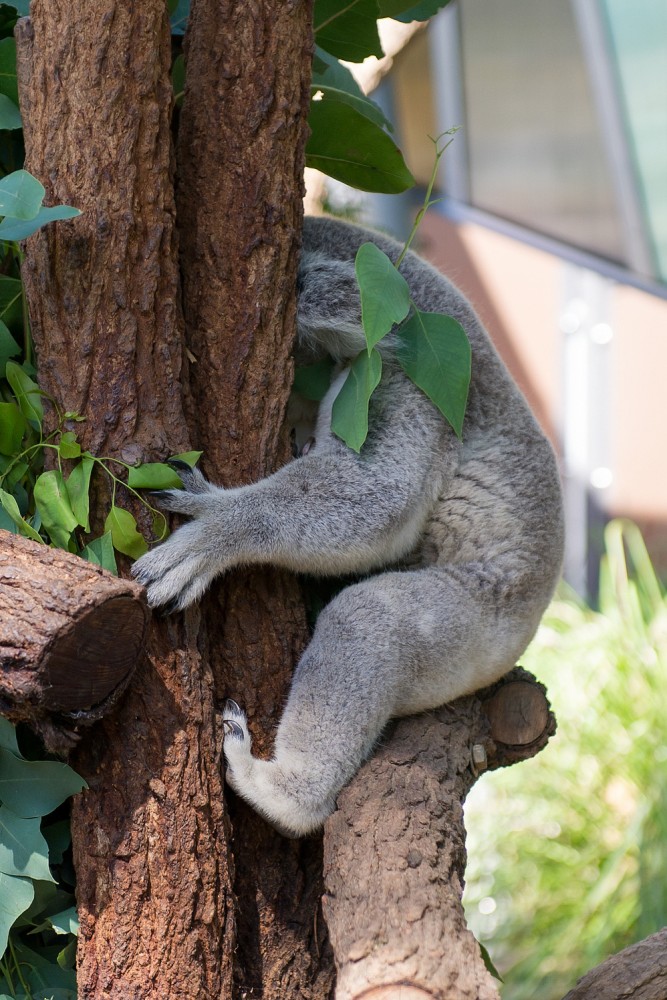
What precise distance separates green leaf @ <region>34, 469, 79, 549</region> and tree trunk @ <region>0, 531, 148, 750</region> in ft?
0.62

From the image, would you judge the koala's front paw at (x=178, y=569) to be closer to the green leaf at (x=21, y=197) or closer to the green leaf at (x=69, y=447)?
the green leaf at (x=69, y=447)

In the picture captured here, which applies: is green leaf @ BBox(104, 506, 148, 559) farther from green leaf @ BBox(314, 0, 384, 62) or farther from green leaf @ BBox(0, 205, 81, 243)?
green leaf @ BBox(314, 0, 384, 62)

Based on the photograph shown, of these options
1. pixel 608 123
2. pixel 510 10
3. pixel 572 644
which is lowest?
pixel 572 644

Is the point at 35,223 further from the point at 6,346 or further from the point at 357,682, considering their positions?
the point at 357,682

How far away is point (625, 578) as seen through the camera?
20.2 ft

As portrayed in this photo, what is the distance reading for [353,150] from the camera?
2.55 meters

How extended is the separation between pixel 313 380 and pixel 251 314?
48cm

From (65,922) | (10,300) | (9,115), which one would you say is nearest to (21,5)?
(9,115)

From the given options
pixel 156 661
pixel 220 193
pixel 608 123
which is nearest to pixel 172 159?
pixel 220 193

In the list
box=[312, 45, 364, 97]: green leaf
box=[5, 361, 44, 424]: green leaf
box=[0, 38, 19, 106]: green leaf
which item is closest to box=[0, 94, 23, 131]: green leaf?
box=[0, 38, 19, 106]: green leaf

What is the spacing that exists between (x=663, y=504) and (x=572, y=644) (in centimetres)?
254

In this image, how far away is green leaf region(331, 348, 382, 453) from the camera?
217cm

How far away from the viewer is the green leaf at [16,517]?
198 centimetres

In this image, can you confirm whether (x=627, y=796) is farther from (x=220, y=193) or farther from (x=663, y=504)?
(x=220, y=193)
